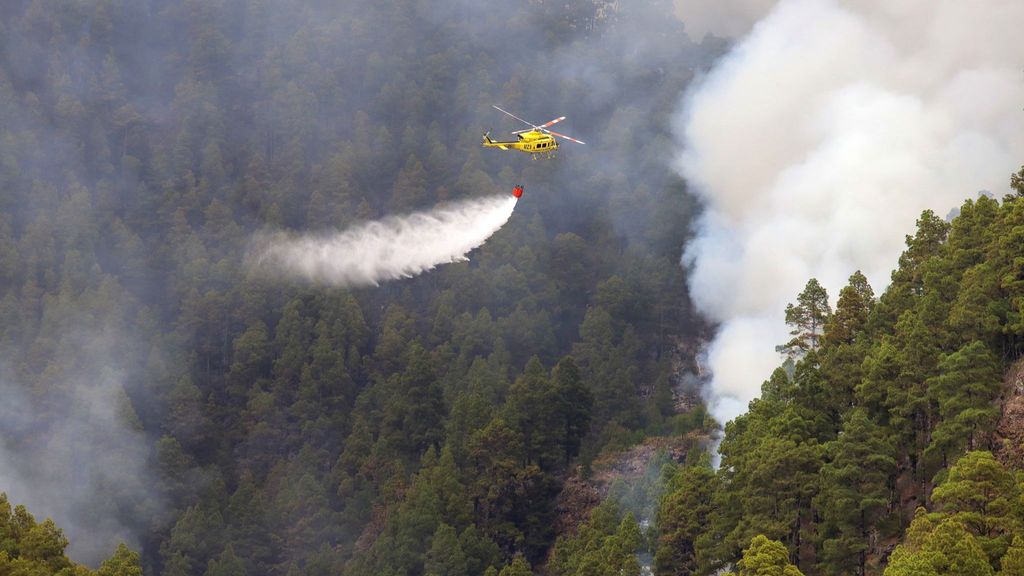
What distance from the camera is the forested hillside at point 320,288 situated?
113 meters

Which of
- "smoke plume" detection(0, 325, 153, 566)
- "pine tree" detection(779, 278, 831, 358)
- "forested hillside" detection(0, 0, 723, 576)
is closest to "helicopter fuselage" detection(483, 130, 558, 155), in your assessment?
"pine tree" detection(779, 278, 831, 358)

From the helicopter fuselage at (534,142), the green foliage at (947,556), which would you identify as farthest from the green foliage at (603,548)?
the green foliage at (947,556)

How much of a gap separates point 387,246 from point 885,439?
61362mm

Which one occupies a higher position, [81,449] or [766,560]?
[81,449]

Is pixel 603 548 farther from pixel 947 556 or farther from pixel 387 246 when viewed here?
pixel 387 246

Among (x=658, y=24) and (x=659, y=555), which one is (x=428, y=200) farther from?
(x=659, y=555)

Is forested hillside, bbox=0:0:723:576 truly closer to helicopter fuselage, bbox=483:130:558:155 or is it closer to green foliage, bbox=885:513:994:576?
helicopter fuselage, bbox=483:130:558:155

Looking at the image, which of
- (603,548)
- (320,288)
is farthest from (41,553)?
(320,288)

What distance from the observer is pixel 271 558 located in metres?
113

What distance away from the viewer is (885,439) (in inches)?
3164

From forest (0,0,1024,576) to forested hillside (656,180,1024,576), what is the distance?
7.5 inches

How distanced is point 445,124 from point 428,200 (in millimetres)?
13794

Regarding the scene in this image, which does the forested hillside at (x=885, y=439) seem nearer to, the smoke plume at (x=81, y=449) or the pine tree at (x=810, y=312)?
the pine tree at (x=810, y=312)

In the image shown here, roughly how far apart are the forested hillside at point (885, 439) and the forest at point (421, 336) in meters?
0.19
